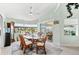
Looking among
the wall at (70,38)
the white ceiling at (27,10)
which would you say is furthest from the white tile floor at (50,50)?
the white ceiling at (27,10)

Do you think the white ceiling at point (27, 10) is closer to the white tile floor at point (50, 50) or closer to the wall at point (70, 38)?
the wall at point (70, 38)

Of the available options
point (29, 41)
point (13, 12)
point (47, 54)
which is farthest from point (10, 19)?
point (47, 54)

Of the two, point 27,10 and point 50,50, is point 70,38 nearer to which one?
point 50,50

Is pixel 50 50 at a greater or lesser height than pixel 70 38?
lesser

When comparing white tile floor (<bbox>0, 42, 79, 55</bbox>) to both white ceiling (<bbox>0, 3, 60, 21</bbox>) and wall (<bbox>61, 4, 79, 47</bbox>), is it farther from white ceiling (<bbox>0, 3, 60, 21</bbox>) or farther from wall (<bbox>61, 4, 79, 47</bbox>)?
white ceiling (<bbox>0, 3, 60, 21</bbox>)

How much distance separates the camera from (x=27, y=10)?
2363 mm

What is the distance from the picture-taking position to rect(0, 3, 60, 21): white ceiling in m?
2.35

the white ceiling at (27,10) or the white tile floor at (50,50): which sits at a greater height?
the white ceiling at (27,10)

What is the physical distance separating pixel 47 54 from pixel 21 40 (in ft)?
1.79

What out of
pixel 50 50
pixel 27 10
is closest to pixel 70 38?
pixel 50 50

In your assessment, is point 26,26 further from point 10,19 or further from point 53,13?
point 53,13

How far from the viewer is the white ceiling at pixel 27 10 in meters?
2.35

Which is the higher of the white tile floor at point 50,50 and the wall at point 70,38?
the wall at point 70,38

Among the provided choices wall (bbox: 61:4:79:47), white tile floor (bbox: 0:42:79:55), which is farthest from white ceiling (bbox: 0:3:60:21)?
white tile floor (bbox: 0:42:79:55)
